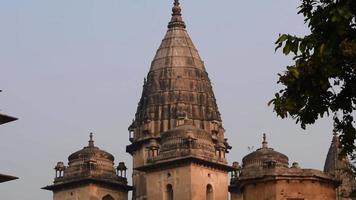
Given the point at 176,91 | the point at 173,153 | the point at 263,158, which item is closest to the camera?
the point at 173,153

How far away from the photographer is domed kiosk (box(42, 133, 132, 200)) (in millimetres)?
54969

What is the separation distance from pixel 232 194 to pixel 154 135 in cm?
590

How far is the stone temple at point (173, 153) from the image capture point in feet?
172

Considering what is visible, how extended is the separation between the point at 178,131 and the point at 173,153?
1.17 metres

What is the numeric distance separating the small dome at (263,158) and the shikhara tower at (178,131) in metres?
1.50

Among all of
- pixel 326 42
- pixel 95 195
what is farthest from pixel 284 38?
pixel 95 195

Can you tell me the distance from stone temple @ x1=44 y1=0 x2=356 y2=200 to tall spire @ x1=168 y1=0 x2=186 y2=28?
0.27 ft

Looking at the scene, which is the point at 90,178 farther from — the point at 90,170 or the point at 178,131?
the point at 178,131

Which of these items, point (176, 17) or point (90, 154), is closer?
point (90, 154)

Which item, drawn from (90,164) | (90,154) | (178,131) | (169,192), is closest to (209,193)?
(169,192)

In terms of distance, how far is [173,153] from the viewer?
2071 inches

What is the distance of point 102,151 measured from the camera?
56.7 metres

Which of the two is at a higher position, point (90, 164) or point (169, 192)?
point (90, 164)

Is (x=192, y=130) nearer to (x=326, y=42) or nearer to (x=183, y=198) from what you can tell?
(x=183, y=198)
